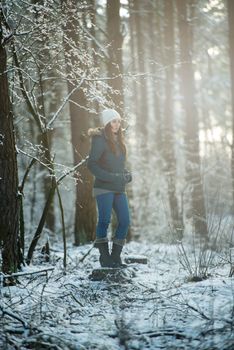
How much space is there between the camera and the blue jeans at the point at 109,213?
6582mm

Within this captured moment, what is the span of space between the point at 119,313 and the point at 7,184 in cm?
211

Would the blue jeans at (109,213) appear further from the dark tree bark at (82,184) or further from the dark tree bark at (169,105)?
the dark tree bark at (169,105)

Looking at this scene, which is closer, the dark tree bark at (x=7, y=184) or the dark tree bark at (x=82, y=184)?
the dark tree bark at (x=7, y=184)

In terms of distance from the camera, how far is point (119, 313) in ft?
16.4

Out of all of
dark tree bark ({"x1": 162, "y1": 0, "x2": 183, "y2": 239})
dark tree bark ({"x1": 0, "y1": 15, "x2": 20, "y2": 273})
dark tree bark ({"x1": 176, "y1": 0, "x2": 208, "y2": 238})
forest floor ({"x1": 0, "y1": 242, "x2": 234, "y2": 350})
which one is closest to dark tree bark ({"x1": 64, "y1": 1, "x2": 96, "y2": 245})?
forest floor ({"x1": 0, "y1": 242, "x2": 234, "y2": 350})

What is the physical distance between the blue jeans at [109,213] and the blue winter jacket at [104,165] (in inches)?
5.0

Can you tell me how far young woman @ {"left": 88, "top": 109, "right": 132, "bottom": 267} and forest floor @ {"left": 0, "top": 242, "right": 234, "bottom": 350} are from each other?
422 mm

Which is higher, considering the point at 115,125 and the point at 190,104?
the point at 190,104

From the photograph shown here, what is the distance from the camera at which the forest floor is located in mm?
4234

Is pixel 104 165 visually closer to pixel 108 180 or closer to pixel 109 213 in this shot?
pixel 108 180

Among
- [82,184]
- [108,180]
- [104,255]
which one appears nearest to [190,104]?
[82,184]

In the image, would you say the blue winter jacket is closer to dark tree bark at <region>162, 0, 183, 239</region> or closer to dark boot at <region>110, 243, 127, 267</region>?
dark boot at <region>110, 243, 127, 267</region>

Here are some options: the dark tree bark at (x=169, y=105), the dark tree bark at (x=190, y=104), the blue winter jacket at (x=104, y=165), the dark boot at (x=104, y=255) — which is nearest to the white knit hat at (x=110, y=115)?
the blue winter jacket at (x=104, y=165)

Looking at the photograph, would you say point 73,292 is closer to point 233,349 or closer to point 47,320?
point 47,320
